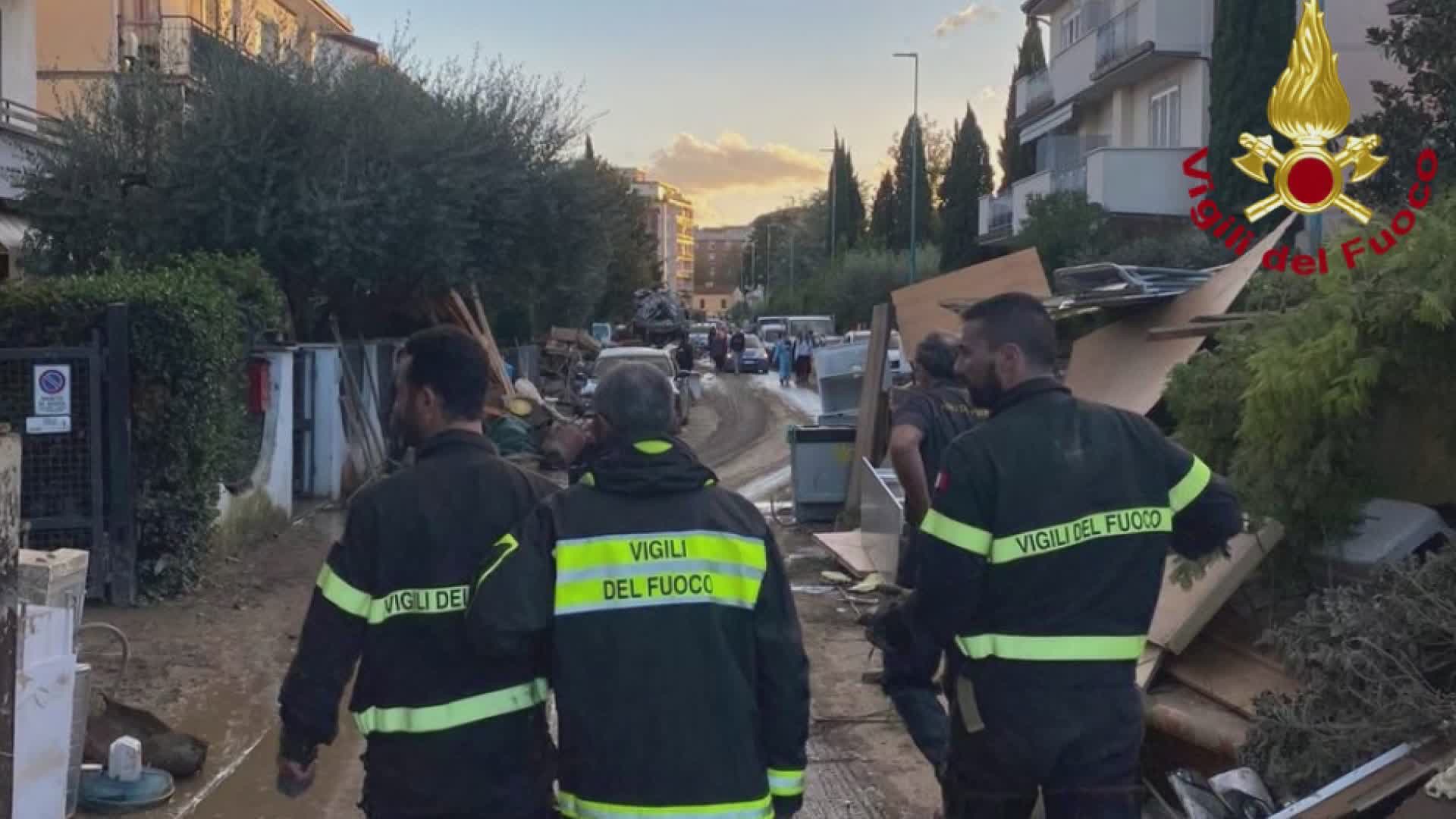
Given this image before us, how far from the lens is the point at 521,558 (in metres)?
3.18

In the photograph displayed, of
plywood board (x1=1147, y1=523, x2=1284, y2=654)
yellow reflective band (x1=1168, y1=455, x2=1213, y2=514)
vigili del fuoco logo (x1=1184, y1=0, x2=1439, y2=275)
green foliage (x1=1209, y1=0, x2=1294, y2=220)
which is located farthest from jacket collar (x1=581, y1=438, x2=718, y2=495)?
green foliage (x1=1209, y1=0, x2=1294, y2=220)

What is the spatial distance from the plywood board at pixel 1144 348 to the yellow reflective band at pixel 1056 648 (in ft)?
14.5

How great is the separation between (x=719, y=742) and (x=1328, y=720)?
2666mm

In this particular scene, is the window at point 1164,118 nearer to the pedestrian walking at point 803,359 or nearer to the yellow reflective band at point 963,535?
the pedestrian walking at point 803,359

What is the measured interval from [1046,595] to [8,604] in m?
3.17

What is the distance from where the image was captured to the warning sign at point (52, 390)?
31.1ft

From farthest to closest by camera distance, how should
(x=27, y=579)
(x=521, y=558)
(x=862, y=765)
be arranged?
(x=862, y=765) < (x=27, y=579) < (x=521, y=558)

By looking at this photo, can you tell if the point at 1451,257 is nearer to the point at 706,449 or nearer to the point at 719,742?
the point at 719,742

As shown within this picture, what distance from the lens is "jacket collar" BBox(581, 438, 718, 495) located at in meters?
3.27

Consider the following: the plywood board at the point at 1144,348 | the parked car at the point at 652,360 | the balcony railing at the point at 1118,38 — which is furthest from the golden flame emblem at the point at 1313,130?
the balcony railing at the point at 1118,38

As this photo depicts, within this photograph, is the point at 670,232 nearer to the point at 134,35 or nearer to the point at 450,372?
the point at 134,35

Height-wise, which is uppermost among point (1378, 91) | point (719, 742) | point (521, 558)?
point (1378, 91)

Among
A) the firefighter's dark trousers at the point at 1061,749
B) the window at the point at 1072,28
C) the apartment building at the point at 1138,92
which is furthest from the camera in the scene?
the window at the point at 1072,28

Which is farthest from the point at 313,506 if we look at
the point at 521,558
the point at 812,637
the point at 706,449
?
the point at 521,558
